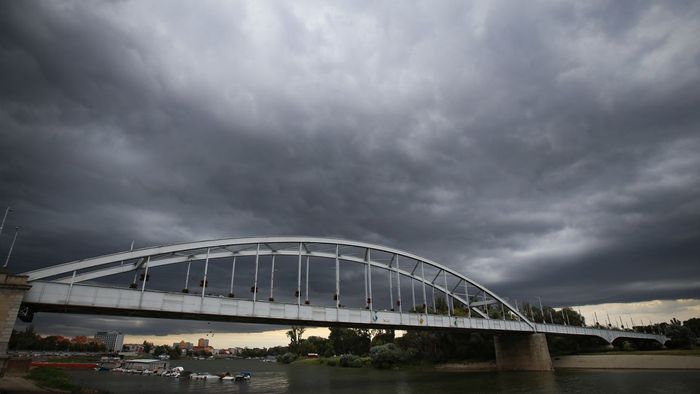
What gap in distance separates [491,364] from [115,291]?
64542mm

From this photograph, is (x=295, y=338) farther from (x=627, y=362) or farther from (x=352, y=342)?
(x=627, y=362)

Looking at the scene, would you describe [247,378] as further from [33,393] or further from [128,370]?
[33,393]

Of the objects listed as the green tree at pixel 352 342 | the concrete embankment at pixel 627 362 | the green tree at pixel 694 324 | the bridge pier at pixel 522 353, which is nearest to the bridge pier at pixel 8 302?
the bridge pier at pixel 522 353

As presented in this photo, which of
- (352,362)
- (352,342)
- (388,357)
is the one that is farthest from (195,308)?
(352,342)

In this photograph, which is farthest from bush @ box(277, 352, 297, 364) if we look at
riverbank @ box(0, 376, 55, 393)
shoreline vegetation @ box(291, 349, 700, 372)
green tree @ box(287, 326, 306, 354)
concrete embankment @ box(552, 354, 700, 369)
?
riverbank @ box(0, 376, 55, 393)

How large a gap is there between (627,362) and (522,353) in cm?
1542

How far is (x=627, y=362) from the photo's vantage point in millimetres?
59250

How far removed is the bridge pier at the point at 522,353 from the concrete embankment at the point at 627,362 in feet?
29.8

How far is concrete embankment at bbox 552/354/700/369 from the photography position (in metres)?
52.8

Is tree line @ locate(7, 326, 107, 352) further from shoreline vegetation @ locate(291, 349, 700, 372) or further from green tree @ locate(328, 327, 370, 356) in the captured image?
shoreline vegetation @ locate(291, 349, 700, 372)

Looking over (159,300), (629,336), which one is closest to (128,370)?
(159,300)

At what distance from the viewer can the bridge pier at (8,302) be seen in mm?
22672

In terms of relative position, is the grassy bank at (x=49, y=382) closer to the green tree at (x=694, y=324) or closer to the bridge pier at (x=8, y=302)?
the bridge pier at (x=8, y=302)

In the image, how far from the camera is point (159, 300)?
→ 2909 centimetres
